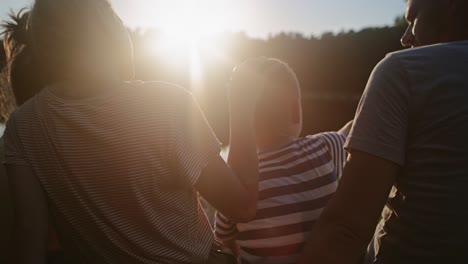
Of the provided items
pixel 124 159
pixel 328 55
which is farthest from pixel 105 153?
pixel 328 55

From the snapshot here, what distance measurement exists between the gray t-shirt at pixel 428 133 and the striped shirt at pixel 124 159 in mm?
530

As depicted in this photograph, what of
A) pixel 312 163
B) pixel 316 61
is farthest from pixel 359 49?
pixel 312 163

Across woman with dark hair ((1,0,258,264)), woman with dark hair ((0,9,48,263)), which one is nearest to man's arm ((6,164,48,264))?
woman with dark hair ((1,0,258,264))

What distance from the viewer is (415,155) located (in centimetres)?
118

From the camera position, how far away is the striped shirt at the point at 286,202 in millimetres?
1715

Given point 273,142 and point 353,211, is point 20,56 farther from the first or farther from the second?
point 353,211

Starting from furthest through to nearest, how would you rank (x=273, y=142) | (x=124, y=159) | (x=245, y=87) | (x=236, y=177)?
(x=273, y=142) → (x=245, y=87) → (x=236, y=177) → (x=124, y=159)

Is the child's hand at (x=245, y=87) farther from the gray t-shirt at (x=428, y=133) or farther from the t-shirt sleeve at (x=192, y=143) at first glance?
the gray t-shirt at (x=428, y=133)

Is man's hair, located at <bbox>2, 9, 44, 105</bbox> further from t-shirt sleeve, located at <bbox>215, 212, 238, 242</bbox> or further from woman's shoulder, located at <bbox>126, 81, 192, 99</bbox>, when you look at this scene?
t-shirt sleeve, located at <bbox>215, 212, 238, 242</bbox>

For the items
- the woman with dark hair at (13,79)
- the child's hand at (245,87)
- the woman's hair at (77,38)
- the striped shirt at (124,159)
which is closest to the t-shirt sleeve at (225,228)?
the striped shirt at (124,159)

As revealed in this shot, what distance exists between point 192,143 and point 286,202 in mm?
563

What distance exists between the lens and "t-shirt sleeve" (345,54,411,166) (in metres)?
1.15

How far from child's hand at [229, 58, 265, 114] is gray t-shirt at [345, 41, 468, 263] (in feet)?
1.76

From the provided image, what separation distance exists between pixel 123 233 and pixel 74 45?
64 centimetres
